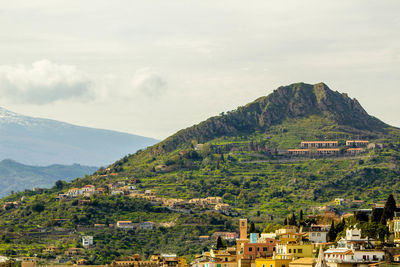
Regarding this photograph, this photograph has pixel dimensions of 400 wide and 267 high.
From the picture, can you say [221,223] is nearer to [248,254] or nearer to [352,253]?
[248,254]

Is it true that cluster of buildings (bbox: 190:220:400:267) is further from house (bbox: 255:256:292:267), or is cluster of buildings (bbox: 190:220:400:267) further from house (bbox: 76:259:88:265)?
house (bbox: 76:259:88:265)

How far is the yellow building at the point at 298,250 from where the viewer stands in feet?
318

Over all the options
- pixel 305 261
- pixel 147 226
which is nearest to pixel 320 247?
pixel 305 261

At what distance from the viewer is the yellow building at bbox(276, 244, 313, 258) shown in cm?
9707

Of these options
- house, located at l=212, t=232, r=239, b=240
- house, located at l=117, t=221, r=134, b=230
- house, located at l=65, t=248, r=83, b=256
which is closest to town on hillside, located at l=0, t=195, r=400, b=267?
house, located at l=65, t=248, r=83, b=256

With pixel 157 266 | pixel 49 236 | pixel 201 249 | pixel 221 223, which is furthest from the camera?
pixel 221 223

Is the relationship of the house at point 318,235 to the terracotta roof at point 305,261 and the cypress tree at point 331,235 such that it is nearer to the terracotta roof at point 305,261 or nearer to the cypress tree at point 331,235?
the cypress tree at point 331,235

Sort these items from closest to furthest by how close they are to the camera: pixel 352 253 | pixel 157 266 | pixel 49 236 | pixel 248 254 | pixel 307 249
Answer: pixel 352 253, pixel 307 249, pixel 248 254, pixel 157 266, pixel 49 236

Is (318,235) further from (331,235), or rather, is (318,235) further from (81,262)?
(81,262)

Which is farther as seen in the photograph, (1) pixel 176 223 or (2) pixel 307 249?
(1) pixel 176 223

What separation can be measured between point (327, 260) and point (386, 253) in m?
5.47

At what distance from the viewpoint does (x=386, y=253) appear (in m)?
88.4

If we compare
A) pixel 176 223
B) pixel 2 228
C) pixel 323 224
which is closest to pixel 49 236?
pixel 2 228

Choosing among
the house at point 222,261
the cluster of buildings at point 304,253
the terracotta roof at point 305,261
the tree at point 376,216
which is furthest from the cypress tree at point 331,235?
the terracotta roof at point 305,261
